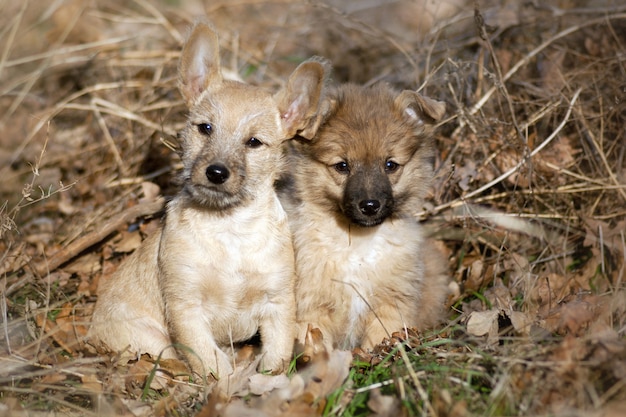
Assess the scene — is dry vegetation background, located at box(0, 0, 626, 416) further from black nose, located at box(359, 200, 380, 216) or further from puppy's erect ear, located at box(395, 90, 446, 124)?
black nose, located at box(359, 200, 380, 216)

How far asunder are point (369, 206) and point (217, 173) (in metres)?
0.96

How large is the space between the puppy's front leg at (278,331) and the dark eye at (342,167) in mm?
848

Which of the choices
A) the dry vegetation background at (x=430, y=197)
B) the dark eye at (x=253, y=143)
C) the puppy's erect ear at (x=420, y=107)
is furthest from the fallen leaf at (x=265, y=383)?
the puppy's erect ear at (x=420, y=107)

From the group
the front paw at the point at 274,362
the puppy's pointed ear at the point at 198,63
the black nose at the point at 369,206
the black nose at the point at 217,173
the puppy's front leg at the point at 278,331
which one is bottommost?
the front paw at the point at 274,362

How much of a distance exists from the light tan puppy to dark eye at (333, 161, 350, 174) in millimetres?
325

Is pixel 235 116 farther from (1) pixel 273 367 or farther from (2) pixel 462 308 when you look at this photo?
(2) pixel 462 308

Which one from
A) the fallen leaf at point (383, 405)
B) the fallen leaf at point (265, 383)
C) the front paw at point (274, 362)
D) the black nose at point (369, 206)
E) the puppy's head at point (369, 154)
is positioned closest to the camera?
the fallen leaf at point (383, 405)

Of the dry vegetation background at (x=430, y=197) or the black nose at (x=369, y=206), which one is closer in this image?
the dry vegetation background at (x=430, y=197)

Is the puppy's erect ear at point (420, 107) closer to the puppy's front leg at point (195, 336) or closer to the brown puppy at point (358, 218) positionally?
the brown puppy at point (358, 218)

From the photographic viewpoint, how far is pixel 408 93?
4.36 metres

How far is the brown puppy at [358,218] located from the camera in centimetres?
427

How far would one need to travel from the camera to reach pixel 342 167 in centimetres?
432

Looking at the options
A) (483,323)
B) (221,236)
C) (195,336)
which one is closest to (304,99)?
(221,236)

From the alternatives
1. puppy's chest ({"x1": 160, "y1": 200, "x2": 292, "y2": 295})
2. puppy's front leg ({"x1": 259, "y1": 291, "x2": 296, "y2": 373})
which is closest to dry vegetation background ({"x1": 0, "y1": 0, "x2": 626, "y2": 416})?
puppy's front leg ({"x1": 259, "y1": 291, "x2": 296, "y2": 373})
